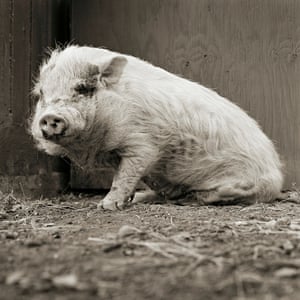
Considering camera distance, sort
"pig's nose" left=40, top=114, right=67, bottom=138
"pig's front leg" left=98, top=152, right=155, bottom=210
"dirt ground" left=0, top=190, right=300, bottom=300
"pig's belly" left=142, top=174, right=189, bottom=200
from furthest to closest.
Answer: "pig's belly" left=142, top=174, right=189, bottom=200 < "pig's front leg" left=98, top=152, right=155, bottom=210 < "pig's nose" left=40, top=114, right=67, bottom=138 < "dirt ground" left=0, top=190, right=300, bottom=300

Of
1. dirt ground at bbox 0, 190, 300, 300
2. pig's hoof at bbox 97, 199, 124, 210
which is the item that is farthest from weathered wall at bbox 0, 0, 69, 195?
dirt ground at bbox 0, 190, 300, 300

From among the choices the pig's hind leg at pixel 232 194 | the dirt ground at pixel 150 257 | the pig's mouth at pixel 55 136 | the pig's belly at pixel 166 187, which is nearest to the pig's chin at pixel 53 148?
the pig's mouth at pixel 55 136

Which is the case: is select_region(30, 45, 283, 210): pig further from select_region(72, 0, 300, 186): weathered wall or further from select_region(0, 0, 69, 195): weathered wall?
select_region(72, 0, 300, 186): weathered wall

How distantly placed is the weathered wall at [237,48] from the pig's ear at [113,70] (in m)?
1.12

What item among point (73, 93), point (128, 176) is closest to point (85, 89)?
point (73, 93)

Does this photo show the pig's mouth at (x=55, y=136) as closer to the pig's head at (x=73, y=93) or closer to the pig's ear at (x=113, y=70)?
the pig's head at (x=73, y=93)

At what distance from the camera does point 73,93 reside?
3484 mm

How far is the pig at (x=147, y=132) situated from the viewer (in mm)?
3510

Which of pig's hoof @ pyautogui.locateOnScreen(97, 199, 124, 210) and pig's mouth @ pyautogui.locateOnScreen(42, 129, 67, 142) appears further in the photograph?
pig's hoof @ pyautogui.locateOnScreen(97, 199, 124, 210)

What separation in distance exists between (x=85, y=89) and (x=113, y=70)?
0.73ft

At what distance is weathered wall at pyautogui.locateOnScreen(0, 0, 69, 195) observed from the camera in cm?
434

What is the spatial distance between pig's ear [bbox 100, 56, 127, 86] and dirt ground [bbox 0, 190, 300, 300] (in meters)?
0.91

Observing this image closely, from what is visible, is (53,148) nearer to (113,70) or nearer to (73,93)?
(73,93)

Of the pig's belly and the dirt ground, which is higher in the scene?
the dirt ground
